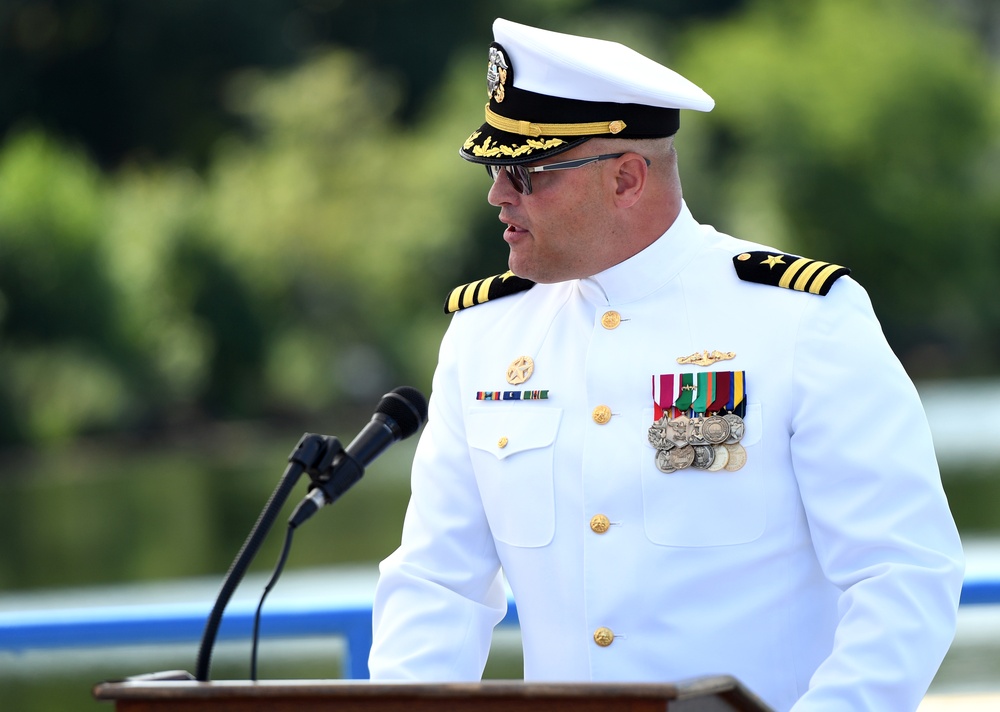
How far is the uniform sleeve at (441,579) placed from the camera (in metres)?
2.13

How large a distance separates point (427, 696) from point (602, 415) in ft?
2.47

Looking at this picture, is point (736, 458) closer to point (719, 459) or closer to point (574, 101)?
point (719, 459)

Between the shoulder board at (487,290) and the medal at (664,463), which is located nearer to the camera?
the medal at (664,463)

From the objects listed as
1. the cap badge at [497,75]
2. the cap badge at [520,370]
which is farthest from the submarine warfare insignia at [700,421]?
the cap badge at [497,75]

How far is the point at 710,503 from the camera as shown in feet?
6.80

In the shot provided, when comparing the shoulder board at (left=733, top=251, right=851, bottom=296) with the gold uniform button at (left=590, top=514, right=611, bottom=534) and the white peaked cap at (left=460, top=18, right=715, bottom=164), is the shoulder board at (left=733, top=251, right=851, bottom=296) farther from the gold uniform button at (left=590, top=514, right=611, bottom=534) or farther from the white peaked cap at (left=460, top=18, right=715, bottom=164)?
the gold uniform button at (left=590, top=514, right=611, bottom=534)

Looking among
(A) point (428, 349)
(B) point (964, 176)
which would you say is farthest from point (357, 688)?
(B) point (964, 176)

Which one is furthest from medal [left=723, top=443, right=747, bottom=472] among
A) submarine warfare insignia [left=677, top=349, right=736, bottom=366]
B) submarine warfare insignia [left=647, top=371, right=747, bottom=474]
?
submarine warfare insignia [left=677, top=349, right=736, bottom=366]

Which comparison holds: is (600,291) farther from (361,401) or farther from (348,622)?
(361,401)

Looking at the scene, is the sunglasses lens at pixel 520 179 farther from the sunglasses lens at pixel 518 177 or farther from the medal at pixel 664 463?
the medal at pixel 664 463

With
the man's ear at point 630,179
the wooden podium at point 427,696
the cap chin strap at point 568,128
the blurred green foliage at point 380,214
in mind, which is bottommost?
the wooden podium at point 427,696

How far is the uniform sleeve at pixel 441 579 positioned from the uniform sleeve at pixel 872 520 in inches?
19.1

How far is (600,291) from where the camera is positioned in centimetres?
226

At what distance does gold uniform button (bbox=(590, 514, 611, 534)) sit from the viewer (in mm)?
2113
